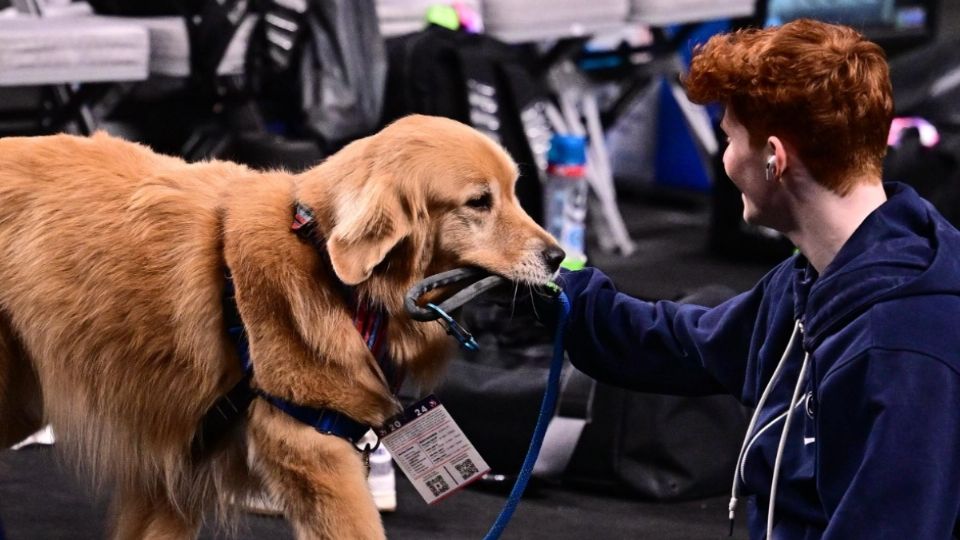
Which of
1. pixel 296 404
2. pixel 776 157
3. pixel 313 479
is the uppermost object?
pixel 776 157

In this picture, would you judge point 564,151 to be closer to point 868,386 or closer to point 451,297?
point 451,297

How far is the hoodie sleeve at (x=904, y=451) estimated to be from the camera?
1.47 meters

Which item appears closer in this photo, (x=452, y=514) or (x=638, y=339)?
(x=638, y=339)

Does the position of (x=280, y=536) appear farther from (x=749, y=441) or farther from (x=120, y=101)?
(x=120, y=101)

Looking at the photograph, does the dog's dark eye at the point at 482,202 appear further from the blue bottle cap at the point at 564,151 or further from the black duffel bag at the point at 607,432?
the blue bottle cap at the point at 564,151

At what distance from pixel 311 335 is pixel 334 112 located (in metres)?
2.46

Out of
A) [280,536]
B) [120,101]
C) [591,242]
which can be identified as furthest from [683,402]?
[591,242]

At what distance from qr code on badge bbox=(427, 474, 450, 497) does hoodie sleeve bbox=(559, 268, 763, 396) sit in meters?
0.32

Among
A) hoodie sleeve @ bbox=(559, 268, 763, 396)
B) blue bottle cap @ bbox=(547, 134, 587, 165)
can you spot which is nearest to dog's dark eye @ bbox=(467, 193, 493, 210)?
hoodie sleeve @ bbox=(559, 268, 763, 396)

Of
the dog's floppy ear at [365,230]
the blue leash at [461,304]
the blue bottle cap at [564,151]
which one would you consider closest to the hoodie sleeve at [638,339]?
the blue leash at [461,304]

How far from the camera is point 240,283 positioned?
189cm

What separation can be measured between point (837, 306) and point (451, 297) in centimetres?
61

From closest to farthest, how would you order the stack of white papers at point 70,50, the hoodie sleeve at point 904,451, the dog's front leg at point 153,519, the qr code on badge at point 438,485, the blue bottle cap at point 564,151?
the hoodie sleeve at point 904,451 < the qr code on badge at point 438,485 < the dog's front leg at point 153,519 < the stack of white papers at point 70,50 < the blue bottle cap at point 564,151

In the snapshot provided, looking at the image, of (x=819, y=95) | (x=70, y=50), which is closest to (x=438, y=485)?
(x=819, y=95)
